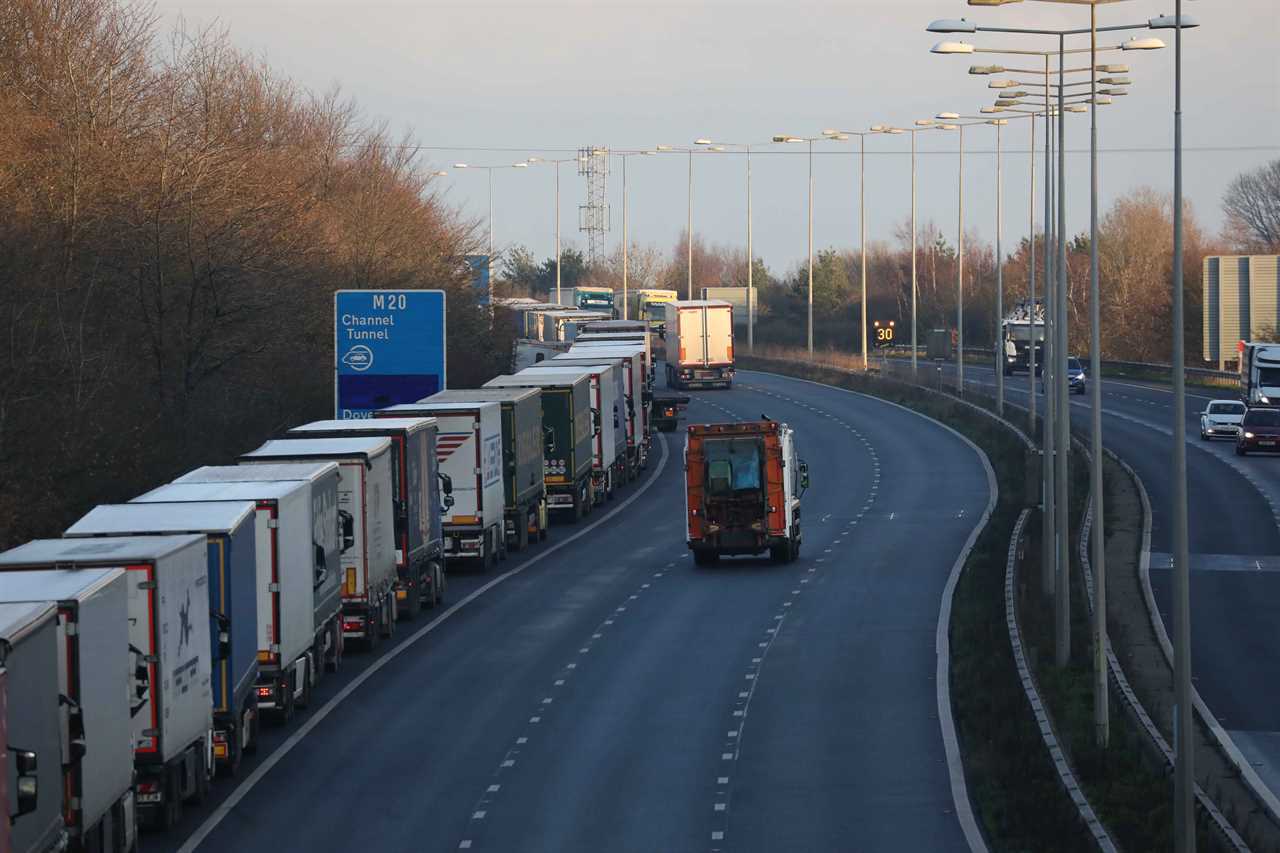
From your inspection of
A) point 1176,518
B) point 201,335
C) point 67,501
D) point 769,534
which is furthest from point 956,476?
point 1176,518

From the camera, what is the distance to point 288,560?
75.6 ft

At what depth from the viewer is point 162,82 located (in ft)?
141

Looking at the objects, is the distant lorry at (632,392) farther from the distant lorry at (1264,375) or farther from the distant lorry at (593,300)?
the distant lorry at (593,300)

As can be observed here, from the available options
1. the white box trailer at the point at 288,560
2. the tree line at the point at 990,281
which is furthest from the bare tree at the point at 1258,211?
the white box trailer at the point at 288,560

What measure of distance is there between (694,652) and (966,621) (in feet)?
15.9

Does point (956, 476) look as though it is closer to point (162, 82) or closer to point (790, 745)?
point (162, 82)

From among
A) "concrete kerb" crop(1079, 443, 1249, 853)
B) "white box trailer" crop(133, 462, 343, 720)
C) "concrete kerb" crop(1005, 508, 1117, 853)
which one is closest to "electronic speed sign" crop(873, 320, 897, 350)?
"concrete kerb" crop(1079, 443, 1249, 853)

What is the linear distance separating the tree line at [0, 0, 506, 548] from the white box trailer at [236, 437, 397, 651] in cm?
385

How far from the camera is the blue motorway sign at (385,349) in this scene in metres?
38.6

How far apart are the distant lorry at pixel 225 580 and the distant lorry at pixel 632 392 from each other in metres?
33.8

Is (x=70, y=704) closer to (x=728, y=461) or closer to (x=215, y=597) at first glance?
(x=215, y=597)

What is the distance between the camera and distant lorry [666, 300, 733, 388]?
86188 mm

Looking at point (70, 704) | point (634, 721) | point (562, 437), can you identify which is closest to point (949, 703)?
point (634, 721)

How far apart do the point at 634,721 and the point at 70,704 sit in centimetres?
1009
